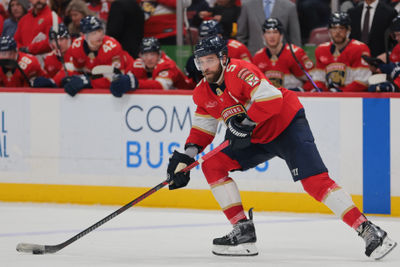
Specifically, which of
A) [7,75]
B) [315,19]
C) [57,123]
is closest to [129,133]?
[57,123]

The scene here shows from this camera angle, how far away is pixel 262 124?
4535 millimetres

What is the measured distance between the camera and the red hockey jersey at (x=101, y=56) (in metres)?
7.07

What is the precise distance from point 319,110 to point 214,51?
181 centimetres

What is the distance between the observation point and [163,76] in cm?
682

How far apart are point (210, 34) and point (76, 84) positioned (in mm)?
1053

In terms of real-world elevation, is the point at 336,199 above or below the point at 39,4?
below

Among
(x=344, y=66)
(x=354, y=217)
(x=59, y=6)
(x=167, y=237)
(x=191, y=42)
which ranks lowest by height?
(x=167, y=237)

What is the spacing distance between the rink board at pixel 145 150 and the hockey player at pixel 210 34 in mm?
523

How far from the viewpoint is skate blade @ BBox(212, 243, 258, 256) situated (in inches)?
184

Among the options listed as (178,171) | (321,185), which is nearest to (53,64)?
(178,171)

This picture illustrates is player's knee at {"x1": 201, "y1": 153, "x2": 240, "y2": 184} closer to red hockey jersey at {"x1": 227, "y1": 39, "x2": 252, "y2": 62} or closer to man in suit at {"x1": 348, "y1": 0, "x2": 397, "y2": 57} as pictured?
red hockey jersey at {"x1": 227, "y1": 39, "x2": 252, "y2": 62}

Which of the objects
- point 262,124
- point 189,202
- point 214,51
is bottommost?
point 189,202

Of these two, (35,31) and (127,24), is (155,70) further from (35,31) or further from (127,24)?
(35,31)

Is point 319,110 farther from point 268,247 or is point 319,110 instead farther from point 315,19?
point 315,19
